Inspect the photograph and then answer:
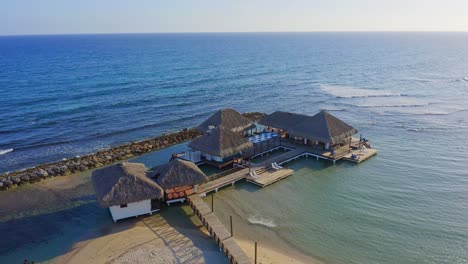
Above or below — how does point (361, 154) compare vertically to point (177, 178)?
below

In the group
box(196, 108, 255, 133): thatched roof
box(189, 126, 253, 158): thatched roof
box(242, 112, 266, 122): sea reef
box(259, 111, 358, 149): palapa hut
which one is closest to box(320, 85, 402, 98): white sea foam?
box(242, 112, 266, 122): sea reef

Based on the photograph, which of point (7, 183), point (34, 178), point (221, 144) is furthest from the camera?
point (221, 144)

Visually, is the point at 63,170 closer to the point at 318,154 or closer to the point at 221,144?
the point at 221,144

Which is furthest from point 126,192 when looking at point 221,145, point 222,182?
point 221,145

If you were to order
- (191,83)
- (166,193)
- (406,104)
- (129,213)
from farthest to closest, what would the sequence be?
1. (191,83)
2. (406,104)
3. (166,193)
4. (129,213)

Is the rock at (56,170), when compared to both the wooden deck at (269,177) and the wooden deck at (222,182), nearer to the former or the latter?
the wooden deck at (222,182)

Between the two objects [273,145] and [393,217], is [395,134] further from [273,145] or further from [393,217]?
[393,217]

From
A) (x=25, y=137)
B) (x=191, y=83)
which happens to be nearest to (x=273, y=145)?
(x=25, y=137)
